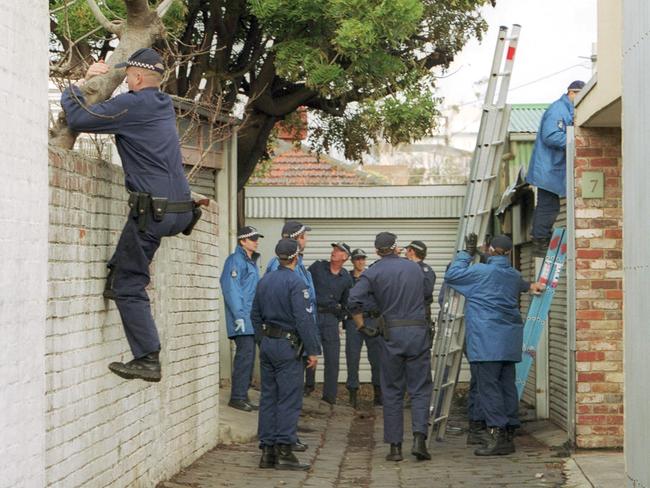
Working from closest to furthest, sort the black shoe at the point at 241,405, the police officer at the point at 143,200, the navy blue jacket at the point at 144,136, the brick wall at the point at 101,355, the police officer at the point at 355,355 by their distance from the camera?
the brick wall at the point at 101,355, the navy blue jacket at the point at 144,136, the police officer at the point at 143,200, the black shoe at the point at 241,405, the police officer at the point at 355,355

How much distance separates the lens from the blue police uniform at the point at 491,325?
43.1 ft

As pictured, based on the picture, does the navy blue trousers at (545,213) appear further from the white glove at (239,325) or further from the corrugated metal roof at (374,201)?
the corrugated metal roof at (374,201)

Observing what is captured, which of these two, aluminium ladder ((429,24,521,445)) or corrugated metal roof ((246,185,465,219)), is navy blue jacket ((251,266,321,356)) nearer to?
aluminium ladder ((429,24,521,445))

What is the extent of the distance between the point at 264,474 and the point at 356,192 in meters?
10.8

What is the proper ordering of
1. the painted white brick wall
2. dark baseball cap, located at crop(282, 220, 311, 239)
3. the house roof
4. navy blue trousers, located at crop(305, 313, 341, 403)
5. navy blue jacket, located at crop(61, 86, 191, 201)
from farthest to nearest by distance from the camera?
the house roof → navy blue trousers, located at crop(305, 313, 341, 403) → dark baseball cap, located at crop(282, 220, 311, 239) → navy blue jacket, located at crop(61, 86, 191, 201) → the painted white brick wall

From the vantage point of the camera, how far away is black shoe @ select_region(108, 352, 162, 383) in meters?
8.13

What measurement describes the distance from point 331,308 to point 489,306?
5210 mm

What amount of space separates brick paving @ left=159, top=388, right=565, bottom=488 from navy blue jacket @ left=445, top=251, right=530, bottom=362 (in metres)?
1.04

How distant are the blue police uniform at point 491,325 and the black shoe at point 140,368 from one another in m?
5.36

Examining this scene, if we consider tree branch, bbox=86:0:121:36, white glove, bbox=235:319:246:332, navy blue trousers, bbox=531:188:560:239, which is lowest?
white glove, bbox=235:319:246:332

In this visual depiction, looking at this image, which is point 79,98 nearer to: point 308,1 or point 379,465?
point 379,465

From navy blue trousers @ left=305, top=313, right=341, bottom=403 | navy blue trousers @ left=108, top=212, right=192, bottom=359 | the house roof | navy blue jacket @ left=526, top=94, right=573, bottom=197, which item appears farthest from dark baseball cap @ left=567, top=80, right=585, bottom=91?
the house roof

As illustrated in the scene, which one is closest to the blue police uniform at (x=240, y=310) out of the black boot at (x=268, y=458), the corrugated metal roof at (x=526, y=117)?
the black boot at (x=268, y=458)

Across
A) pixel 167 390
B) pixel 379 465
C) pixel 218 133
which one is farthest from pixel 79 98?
pixel 218 133
